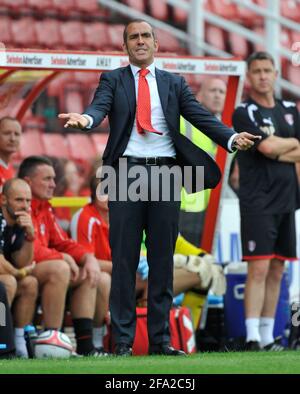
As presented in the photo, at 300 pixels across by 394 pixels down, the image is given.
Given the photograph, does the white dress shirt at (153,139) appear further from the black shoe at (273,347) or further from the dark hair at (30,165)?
the black shoe at (273,347)

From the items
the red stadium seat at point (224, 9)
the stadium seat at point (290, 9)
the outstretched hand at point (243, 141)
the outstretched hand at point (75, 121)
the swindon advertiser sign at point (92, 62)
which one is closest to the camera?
the outstretched hand at point (75, 121)

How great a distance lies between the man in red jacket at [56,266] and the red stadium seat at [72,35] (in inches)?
262

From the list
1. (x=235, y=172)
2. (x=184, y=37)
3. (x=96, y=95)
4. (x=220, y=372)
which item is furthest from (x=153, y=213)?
(x=184, y=37)

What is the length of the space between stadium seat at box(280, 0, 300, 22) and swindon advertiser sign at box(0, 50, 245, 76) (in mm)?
8907

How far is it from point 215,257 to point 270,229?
144cm

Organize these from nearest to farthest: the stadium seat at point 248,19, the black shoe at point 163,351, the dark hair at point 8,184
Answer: the black shoe at point 163,351 < the dark hair at point 8,184 < the stadium seat at point 248,19

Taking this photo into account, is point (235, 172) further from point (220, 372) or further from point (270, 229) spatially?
point (220, 372)

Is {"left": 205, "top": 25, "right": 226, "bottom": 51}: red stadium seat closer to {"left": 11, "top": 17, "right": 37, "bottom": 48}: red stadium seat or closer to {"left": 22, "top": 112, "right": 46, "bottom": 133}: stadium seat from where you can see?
{"left": 11, "top": 17, "right": 37, "bottom": 48}: red stadium seat

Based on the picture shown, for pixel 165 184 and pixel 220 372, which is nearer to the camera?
pixel 220 372

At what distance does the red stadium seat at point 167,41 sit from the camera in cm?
1652

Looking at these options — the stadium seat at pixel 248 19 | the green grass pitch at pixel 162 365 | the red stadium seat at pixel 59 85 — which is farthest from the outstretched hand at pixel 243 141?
the stadium seat at pixel 248 19

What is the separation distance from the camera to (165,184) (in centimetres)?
841

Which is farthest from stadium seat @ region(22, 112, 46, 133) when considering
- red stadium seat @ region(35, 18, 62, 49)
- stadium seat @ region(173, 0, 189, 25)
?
stadium seat @ region(173, 0, 189, 25)
